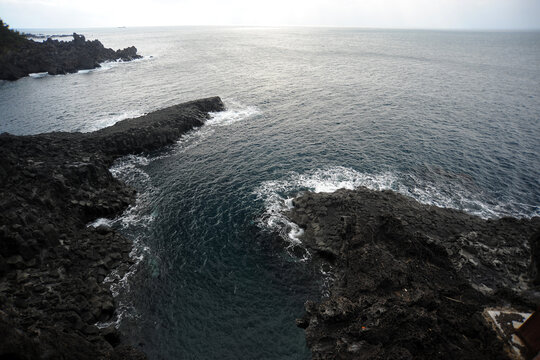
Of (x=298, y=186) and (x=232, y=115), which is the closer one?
(x=298, y=186)

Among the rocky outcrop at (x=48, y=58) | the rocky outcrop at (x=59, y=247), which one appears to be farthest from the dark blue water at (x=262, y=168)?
the rocky outcrop at (x=48, y=58)

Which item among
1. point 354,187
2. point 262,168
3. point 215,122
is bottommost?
point 354,187

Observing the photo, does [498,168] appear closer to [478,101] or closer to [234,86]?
[478,101]

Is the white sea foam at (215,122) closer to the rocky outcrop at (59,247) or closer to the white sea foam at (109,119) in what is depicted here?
the rocky outcrop at (59,247)

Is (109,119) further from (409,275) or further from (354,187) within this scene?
(409,275)

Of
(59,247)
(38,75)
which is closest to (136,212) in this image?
(59,247)

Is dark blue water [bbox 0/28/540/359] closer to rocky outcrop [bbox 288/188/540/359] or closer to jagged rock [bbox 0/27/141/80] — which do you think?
rocky outcrop [bbox 288/188/540/359]

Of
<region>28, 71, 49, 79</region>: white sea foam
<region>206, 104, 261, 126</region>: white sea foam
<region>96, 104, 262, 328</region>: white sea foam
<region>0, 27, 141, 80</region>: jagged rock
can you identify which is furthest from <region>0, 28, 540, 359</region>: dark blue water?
<region>0, 27, 141, 80</region>: jagged rock

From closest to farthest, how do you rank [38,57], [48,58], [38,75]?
[38,75] < [38,57] < [48,58]

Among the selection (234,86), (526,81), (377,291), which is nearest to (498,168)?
(377,291)
